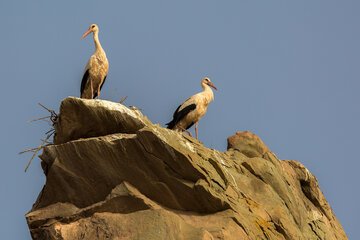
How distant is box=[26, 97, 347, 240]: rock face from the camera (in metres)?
9.88

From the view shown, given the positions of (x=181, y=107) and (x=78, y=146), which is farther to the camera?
(x=181, y=107)

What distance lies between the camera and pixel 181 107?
50.3 ft

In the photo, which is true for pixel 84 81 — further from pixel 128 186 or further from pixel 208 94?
pixel 128 186

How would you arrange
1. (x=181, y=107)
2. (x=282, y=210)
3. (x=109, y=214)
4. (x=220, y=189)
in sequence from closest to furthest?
(x=109, y=214)
(x=220, y=189)
(x=282, y=210)
(x=181, y=107)

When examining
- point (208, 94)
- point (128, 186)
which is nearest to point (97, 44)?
point (208, 94)

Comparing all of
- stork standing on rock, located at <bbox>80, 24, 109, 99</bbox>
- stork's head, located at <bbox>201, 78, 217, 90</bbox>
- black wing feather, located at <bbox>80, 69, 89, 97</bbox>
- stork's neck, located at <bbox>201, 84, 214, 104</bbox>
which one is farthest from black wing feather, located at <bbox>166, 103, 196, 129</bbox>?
black wing feather, located at <bbox>80, 69, 89, 97</bbox>

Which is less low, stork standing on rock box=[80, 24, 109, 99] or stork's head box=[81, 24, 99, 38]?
stork's head box=[81, 24, 99, 38]

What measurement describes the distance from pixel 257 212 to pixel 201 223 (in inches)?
67.2

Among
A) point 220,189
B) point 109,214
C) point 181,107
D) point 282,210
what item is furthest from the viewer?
point 181,107

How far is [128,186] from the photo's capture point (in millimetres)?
10258

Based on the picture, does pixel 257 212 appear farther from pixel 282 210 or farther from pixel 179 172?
pixel 179 172

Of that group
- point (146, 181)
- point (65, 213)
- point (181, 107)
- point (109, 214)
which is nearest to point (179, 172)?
point (146, 181)

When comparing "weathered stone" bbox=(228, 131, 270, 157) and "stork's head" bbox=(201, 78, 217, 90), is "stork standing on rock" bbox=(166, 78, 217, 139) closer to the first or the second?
"stork's head" bbox=(201, 78, 217, 90)

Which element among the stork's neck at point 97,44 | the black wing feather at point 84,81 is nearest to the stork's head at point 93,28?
the stork's neck at point 97,44
